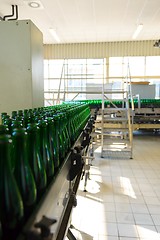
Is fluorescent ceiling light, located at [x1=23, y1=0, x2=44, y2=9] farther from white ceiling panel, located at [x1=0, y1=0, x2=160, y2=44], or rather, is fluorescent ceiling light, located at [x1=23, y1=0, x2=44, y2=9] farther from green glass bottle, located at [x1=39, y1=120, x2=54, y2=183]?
green glass bottle, located at [x1=39, y1=120, x2=54, y2=183]

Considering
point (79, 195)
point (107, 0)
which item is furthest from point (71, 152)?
point (107, 0)

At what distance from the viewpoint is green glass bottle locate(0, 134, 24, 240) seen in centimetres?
46

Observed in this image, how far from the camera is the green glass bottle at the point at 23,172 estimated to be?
21.1 inches

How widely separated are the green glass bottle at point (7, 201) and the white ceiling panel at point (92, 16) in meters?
5.09

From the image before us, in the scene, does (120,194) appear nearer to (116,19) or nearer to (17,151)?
(17,151)

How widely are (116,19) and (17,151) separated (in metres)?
6.70

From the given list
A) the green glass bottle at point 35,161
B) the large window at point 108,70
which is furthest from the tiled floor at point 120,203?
the large window at point 108,70

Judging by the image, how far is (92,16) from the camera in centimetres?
606

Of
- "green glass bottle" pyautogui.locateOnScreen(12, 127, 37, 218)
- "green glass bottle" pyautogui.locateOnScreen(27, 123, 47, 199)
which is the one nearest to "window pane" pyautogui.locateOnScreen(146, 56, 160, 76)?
"green glass bottle" pyautogui.locateOnScreen(27, 123, 47, 199)

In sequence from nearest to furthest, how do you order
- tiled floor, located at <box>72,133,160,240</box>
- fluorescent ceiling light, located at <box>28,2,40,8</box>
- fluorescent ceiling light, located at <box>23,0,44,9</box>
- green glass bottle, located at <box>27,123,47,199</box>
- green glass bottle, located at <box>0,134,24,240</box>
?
green glass bottle, located at <box>0,134,24,240</box> → green glass bottle, located at <box>27,123,47,199</box> → tiled floor, located at <box>72,133,160,240</box> → fluorescent ceiling light, located at <box>23,0,44,9</box> → fluorescent ceiling light, located at <box>28,2,40,8</box>

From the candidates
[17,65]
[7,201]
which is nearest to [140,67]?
[17,65]

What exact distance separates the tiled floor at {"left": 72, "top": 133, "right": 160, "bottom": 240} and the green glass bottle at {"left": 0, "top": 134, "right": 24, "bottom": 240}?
165 centimetres

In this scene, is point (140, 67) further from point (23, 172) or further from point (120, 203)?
point (23, 172)

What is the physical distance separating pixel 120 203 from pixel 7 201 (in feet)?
7.63
